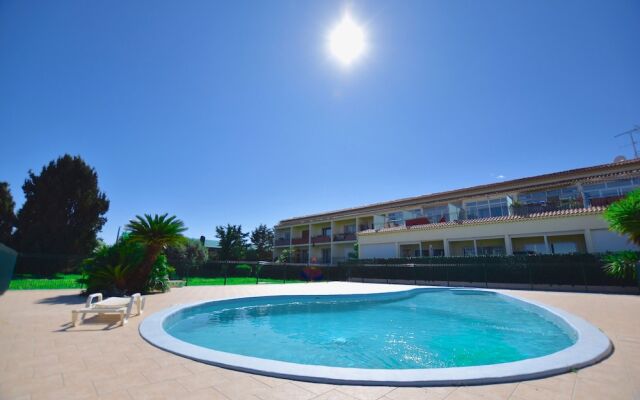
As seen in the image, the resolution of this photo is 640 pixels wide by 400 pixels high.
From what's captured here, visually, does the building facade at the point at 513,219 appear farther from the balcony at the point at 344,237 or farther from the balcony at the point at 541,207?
the balcony at the point at 344,237

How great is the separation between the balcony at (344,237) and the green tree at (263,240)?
13.3 m

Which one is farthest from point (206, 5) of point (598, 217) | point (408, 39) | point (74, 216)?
point (74, 216)

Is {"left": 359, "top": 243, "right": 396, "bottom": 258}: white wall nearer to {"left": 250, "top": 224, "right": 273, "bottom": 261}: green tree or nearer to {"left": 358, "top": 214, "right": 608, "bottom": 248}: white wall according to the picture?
{"left": 358, "top": 214, "right": 608, "bottom": 248}: white wall

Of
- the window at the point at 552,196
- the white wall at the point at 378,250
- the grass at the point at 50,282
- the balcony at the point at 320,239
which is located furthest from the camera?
the balcony at the point at 320,239

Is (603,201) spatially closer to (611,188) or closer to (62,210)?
(611,188)

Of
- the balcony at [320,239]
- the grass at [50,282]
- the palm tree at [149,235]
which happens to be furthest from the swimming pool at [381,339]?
the balcony at [320,239]

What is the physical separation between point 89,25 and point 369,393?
10.7 m

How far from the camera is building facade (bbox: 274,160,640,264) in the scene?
1773cm

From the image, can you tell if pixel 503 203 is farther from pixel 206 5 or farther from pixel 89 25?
pixel 89 25

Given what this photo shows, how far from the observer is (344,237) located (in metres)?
34.0

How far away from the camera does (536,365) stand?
3338 mm

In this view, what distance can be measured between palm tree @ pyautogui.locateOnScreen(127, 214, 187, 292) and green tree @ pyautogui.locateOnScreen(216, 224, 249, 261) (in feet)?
76.7

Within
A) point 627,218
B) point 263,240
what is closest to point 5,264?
point 627,218

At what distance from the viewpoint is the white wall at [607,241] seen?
15.9m
